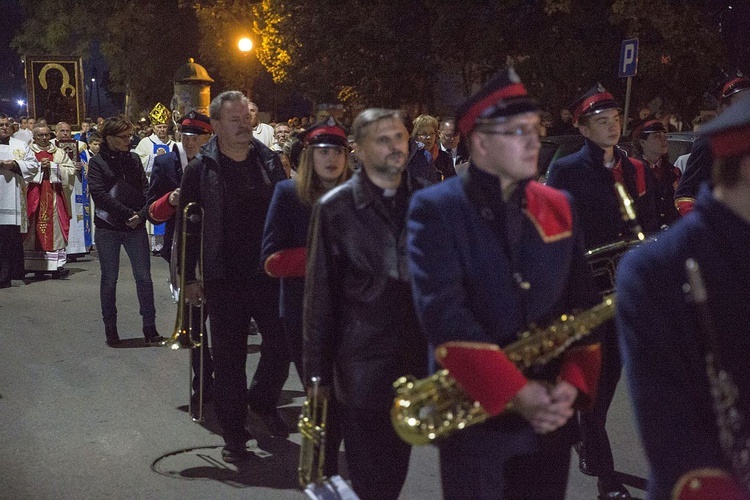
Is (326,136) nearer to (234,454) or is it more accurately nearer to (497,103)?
(234,454)

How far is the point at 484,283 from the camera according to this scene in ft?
10.4

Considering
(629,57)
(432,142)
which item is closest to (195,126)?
(432,142)

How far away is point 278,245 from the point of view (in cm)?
561

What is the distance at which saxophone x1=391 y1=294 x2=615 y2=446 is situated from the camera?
3061 millimetres

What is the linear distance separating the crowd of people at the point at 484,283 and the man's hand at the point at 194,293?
14 mm

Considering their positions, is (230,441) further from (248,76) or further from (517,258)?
(248,76)

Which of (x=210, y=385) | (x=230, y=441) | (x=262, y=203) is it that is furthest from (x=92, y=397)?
(x=262, y=203)

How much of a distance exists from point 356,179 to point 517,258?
122 centimetres

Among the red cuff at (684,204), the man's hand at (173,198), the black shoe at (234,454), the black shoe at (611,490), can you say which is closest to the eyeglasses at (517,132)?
the black shoe at (611,490)

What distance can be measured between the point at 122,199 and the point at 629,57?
29.0ft

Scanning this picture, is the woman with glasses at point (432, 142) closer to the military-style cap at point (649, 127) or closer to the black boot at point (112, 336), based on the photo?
the military-style cap at point (649, 127)

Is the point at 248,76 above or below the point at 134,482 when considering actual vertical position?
above

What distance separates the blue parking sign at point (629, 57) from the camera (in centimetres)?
1558

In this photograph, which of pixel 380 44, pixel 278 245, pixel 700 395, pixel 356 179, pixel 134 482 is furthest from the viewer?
pixel 380 44
